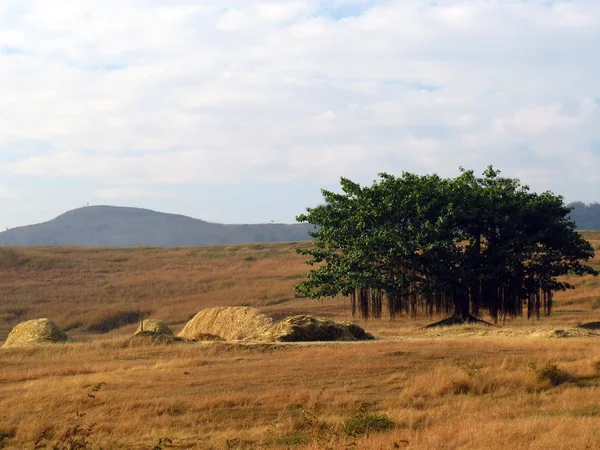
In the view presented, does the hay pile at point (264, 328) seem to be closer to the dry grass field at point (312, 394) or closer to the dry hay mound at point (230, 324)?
the dry hay mound at point (230, 324)

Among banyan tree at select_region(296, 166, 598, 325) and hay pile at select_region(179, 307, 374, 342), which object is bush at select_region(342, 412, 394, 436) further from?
banyan tree at select_region(296, 166, 598, 325)

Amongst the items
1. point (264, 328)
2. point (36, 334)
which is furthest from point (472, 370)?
point (36, 334)

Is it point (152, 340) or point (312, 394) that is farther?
point (152, 340)

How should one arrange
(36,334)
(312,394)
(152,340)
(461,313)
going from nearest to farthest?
(312,394)
(152,340)
(36,334)
(461,313)

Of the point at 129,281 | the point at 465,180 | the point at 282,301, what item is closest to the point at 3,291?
the point at 129,281

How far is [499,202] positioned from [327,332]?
10.8m

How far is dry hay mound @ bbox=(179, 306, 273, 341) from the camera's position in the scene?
31109mm

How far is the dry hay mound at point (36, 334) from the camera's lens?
97.3ft

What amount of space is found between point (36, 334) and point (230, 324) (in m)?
7.99

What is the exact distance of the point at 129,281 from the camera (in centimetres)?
7119

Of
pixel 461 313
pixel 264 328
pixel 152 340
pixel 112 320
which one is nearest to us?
pixel 152 340

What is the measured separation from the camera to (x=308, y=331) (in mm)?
27828

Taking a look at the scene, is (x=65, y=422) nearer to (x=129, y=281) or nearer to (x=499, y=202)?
(x=499, y=202)

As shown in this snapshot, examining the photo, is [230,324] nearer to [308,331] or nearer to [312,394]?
[308,331]
